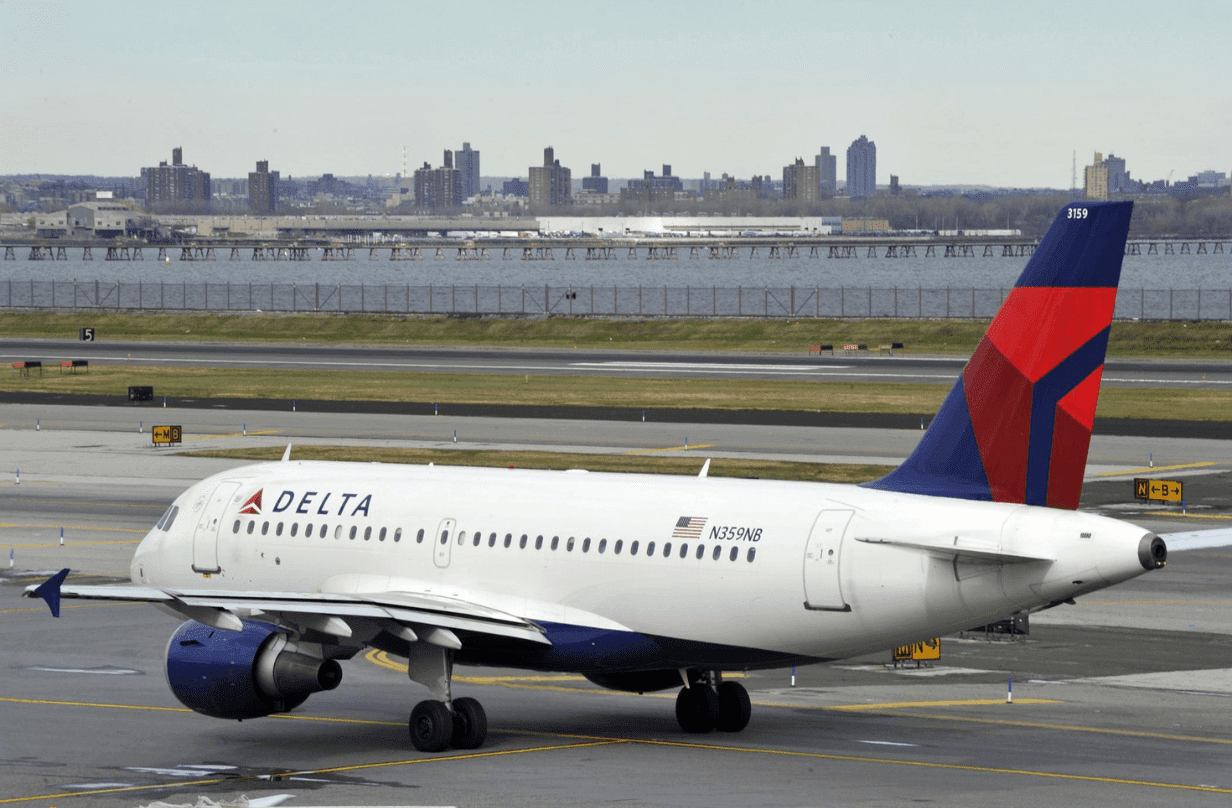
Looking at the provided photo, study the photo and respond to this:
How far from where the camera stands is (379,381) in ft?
347

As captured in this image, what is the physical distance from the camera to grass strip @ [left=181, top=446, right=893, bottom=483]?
64.8 meters

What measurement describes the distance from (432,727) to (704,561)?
5.03 meters

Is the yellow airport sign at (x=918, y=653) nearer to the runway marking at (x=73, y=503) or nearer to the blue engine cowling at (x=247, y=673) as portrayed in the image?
the blue engine cowling at (x=247, y=673)

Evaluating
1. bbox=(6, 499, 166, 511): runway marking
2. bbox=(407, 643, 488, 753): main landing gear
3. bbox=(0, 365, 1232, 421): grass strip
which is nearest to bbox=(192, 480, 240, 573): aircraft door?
bbox=(407, 643, 488, 753): main landing gear

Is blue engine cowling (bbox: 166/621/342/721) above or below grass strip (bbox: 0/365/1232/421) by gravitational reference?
above

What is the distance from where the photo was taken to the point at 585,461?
224 feet

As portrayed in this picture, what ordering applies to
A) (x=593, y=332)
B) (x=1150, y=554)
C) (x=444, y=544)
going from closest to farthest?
(x=1150, y=554)
(x=444, y=544)
(x=593, y=332)

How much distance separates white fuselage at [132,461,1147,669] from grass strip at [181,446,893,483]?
33.4m

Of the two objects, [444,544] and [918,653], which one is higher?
[444,544]

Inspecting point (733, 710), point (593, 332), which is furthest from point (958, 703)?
point (593, 332)

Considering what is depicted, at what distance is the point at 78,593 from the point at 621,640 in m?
8.09

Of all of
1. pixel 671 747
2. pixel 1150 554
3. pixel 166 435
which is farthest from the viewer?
pixel 166 435

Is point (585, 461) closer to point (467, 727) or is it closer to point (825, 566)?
point (467, 727)

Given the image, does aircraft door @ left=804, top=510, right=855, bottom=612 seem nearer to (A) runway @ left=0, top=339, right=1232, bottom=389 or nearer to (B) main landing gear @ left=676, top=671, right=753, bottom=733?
(B) main landing gear @ left=676, top=671, right=753, bottom=733
